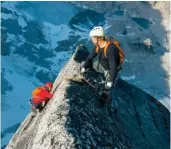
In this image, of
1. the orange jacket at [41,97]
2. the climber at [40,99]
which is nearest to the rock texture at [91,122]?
the climber at [40,99]

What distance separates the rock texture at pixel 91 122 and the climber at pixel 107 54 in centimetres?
75

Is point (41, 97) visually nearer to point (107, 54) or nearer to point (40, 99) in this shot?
point (40, 99)

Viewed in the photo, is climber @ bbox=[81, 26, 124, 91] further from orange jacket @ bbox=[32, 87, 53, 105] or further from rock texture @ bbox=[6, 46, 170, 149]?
orange jacket @ bbox=[32, 87, 53, 105]

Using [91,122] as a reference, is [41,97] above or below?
above

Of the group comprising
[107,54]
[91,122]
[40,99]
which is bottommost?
[91,122]

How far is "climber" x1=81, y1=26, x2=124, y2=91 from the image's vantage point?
586 inches

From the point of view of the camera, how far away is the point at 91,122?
11789 millimetres

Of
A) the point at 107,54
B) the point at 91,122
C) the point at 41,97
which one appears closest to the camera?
the point at 91,122

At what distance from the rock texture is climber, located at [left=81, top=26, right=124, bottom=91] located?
0.75 meters

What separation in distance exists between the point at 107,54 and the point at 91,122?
387 cm

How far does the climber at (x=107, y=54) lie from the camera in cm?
1488

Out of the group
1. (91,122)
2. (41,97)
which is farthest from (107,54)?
(91,122)

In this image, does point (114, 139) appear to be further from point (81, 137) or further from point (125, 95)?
point (125, 95)

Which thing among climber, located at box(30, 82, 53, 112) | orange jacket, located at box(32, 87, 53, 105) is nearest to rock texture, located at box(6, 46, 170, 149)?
climber, located at box(30, 82, 53, 112)
